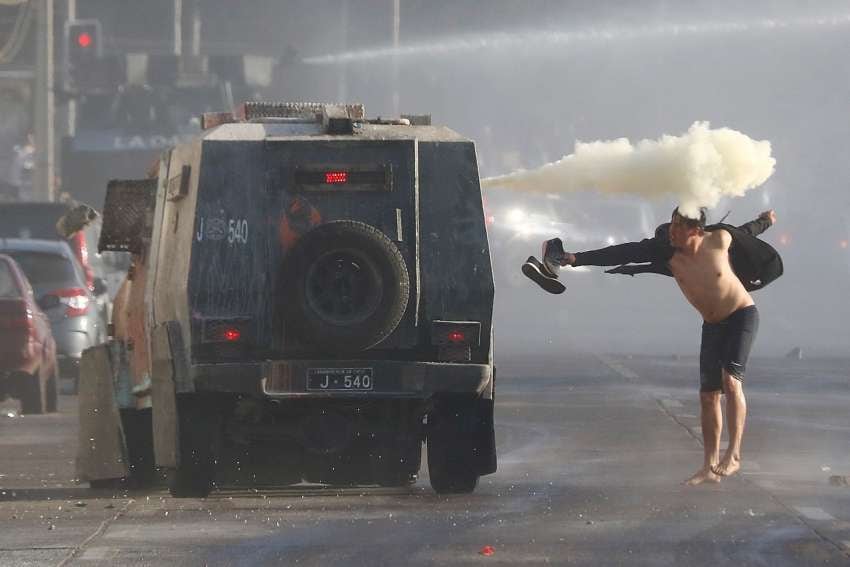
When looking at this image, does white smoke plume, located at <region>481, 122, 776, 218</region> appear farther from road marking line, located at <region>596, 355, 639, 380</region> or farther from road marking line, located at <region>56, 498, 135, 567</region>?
road marking line, located at <region>596, 355, 639, 380</region>

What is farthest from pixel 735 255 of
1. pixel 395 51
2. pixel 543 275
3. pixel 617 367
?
pixel 395 51

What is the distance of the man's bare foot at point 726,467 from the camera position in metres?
11.9

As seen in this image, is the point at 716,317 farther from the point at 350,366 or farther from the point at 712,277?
the point at 350,366

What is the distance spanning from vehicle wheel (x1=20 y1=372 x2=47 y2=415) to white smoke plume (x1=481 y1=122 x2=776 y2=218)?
26.9 ft

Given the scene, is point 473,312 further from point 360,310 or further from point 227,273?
point 227,273

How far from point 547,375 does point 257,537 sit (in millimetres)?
15360

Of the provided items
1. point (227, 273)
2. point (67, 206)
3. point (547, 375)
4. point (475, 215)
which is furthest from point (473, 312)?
point (67, 206)

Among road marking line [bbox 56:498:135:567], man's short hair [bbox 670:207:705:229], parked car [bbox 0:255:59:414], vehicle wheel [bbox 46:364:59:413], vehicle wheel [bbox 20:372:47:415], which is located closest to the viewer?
road marking line [bbox 56:498:135:567]

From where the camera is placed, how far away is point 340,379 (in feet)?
35.9

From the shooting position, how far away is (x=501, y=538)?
31.1 feet

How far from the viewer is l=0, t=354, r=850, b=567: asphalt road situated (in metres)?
8.95

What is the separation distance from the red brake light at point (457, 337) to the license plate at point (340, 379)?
17.6 inches

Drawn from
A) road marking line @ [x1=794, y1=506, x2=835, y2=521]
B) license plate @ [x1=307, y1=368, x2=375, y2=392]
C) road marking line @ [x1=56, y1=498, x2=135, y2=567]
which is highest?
license plate @ [x1=307, y1=368, x2=375, y2=392]

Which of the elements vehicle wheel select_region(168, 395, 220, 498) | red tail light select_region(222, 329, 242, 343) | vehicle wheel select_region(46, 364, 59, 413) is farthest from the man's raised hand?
vehicle wheel select_region(46, 364, 59, 413)
